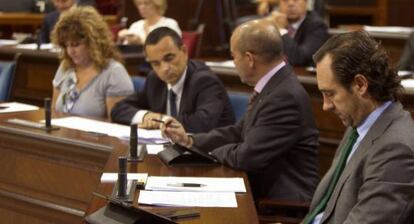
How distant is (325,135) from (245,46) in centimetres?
147

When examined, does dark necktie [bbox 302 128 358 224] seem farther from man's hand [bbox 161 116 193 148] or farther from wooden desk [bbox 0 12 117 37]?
wooden desk [bbox 0 12 117 37]

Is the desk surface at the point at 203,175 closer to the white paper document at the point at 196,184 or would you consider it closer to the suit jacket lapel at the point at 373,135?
the white paper document at the point at 196,184

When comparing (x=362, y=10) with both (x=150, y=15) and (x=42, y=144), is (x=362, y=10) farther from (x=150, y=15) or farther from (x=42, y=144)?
(x=42, y=144)

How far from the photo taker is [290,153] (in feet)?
10.3

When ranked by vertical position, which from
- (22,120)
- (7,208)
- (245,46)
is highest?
(245,46)

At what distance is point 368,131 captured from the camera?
2.27m

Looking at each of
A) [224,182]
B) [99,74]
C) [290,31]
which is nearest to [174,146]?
[224,182]

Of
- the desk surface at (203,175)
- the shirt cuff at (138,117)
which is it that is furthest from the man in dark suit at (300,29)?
the desk surface at (203,175)

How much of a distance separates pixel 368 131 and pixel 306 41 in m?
3.28

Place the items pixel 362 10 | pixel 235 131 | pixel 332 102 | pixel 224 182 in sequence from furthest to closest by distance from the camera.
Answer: pixel 362 10
pixel 235 131
pixel 224 182
pixel 332 102

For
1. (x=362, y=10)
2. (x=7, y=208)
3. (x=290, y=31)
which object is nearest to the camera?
(x=7, y=208)

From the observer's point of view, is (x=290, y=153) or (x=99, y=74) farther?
(x=99, y=74)

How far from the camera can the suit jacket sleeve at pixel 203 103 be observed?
373 cm

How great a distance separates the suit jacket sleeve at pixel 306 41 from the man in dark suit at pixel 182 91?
148 cm
